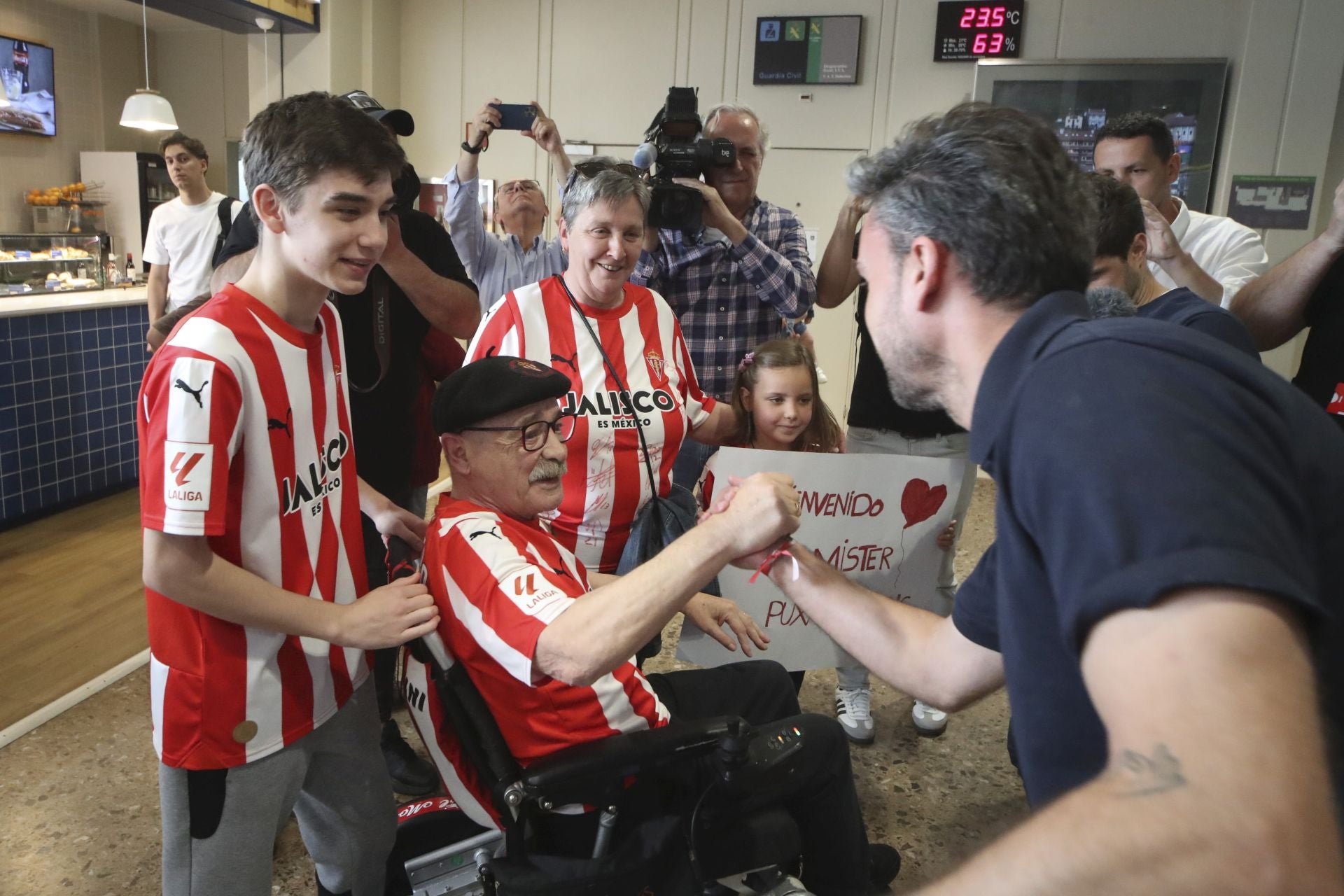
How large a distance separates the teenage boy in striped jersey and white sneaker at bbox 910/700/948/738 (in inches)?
73.2

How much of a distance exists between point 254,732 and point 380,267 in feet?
3.50

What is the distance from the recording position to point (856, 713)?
8.73ft

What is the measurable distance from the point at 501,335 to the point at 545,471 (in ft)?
1.70

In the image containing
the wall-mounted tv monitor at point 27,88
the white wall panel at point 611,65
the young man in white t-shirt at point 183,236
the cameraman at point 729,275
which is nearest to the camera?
the cameraman at point 729,275

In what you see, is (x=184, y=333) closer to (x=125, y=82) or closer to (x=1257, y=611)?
(x=1257, y=611)

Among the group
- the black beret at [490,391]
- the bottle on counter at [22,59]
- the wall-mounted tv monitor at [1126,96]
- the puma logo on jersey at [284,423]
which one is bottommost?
the puma logo on jersey at [284,423]

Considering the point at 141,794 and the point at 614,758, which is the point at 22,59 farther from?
the point at 614,758

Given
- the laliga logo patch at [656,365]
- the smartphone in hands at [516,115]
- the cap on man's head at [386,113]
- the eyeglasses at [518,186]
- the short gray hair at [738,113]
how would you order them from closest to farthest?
the cap on man's head at [386,113] < the laliga logo patch at [656,365] < the smartphone in hands at [516,115] < the short gray hair at [738,113] < the eyeglasses at [518,186]

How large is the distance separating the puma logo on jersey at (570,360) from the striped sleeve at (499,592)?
602 mm

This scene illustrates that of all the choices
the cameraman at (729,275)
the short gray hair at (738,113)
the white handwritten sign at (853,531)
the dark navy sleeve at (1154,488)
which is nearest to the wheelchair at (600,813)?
the white handwritten sign at (853,531)

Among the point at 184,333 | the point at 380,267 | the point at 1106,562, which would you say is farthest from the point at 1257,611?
the point at 380,267

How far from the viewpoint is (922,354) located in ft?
2.87

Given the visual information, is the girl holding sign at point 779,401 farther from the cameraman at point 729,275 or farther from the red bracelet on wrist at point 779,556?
the red bracelet on wrist at point 779,556

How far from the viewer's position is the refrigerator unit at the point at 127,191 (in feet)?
25.8
